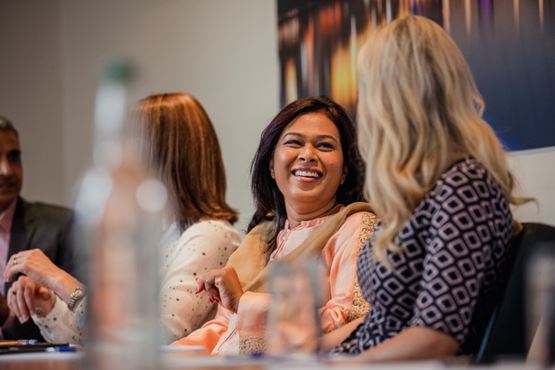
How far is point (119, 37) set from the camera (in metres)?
4.40

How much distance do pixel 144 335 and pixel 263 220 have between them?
189 cm

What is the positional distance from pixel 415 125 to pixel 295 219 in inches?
39.3

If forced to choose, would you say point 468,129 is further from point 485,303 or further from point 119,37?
point 119,37

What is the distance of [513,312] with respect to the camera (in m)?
Result: 1.65

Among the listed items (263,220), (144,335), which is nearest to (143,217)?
(144,335)

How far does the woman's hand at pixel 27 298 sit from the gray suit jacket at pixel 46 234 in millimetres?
440

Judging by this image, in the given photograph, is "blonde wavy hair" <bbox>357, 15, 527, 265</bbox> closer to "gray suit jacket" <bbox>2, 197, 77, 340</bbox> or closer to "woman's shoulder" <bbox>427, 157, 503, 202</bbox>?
A: "woman's shoulder" <bbox>427, 157, 503, 202</bbox>

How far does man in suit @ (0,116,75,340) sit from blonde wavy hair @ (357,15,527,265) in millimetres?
1960

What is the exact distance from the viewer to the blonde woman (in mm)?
1590

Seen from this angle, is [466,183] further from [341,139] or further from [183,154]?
[183,154]

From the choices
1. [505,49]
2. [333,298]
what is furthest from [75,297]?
[505,49]

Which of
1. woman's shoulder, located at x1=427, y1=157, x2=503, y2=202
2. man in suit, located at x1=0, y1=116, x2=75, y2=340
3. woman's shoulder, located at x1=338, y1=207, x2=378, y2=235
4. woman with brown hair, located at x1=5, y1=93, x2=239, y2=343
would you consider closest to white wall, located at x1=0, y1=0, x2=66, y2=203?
man in suit, located at x1=0, y1=116, x2=75, y2=340

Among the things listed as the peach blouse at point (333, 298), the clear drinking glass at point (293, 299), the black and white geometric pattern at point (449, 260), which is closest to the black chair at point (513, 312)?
the black and white geometric pattern at point (449, 260)

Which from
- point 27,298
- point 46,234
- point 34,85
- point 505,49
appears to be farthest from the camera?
point 34,85
